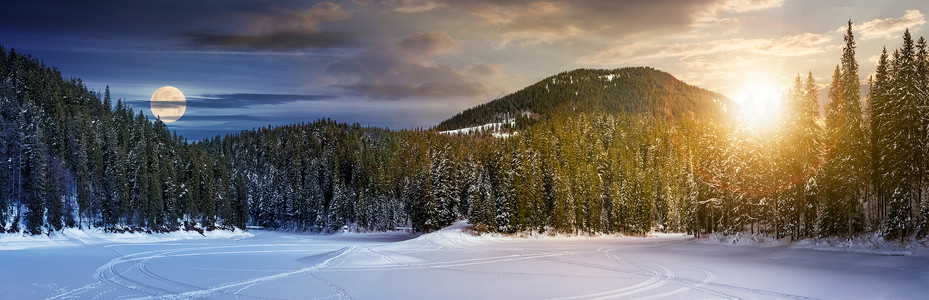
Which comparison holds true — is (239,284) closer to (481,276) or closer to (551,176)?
(481,276)

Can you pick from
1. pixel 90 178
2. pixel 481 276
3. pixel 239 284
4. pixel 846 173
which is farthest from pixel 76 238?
pixel 846 173

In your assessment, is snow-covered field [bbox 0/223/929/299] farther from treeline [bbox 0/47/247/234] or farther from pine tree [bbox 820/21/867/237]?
treeline [bbox 0/47/247/234]

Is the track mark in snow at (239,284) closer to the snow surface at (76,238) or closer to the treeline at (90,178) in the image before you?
the snow surface at (76,238)

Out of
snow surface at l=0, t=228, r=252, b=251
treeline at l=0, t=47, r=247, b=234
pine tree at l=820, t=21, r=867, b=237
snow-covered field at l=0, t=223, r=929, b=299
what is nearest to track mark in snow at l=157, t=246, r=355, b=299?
snow-covered field at l=0, t=223, r=929, b=299

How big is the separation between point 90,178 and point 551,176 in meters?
82.4

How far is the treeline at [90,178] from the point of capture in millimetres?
80812

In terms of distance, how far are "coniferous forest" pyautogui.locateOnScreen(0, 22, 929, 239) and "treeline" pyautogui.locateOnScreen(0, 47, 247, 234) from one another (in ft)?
1.17

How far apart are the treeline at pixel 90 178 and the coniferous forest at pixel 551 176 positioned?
1.17 feet

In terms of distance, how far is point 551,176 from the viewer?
8525 cm

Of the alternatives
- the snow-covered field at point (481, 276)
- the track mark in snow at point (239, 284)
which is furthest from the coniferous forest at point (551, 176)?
the track mark in snow at point (239, 284)

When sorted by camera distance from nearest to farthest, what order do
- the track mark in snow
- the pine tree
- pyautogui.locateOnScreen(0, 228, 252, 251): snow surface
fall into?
the track mark in snow < the pine tree < pyautogui.locateOnScreen(0, 228, 252, 251): snow surface

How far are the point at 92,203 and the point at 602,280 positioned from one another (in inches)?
3731

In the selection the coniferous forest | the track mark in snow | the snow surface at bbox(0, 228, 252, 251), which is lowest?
the snow surface at bbox(0, 228, 252, 251)

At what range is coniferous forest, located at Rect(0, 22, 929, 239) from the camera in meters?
46.6
